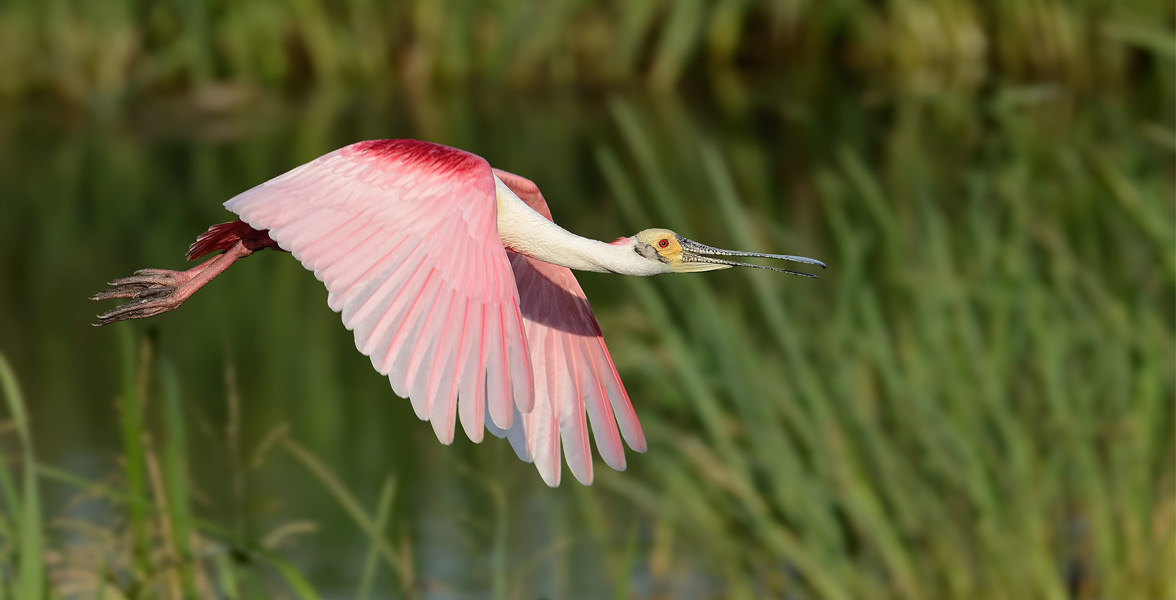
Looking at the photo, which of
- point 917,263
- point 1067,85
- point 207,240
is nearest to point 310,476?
point 917,263

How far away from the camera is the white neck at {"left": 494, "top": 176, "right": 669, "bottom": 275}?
121cm

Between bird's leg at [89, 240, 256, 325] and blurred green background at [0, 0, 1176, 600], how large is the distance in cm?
92

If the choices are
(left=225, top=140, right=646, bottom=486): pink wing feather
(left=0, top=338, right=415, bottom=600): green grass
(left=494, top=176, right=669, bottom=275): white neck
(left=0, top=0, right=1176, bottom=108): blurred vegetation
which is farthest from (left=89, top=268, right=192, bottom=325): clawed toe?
(left=0, top=0, right=1176, bottom=108): blurred vegetation

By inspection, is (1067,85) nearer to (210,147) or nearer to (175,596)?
(210,147)

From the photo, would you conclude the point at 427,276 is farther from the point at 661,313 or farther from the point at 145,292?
the point at 661,313

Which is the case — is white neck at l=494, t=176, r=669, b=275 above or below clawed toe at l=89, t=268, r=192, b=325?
below

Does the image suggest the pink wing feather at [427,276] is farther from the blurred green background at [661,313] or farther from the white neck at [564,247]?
the blurred green background at [661,313]

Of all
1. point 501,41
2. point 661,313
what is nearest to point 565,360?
point 661,313

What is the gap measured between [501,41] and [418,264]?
441 inches

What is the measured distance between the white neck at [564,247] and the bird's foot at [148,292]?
266mm

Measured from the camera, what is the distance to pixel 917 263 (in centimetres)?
525

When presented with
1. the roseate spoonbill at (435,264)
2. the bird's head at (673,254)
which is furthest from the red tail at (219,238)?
the bird's head at (673,254)

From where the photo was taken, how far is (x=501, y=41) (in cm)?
1227

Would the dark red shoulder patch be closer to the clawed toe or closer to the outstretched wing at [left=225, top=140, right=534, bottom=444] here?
the outstretched wing at [left=225, top=140, right=534, bottom=444]
